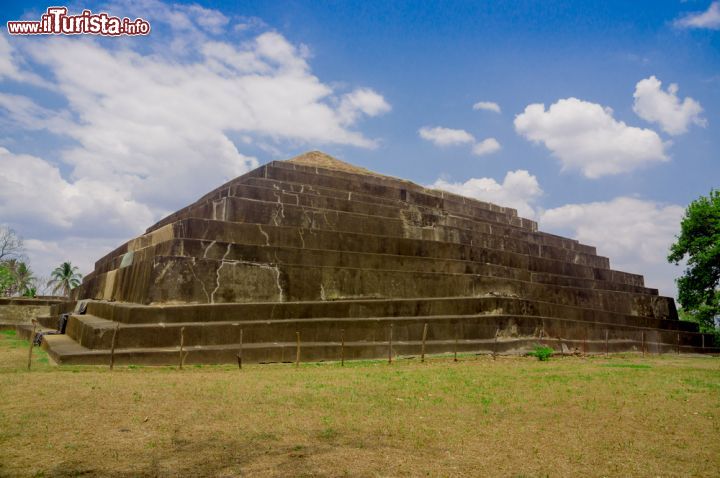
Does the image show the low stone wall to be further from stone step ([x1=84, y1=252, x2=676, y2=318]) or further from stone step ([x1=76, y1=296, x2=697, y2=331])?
stone step ([x1=76, y1=296, x2=697, y2=331])

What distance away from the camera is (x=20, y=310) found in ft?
73.4

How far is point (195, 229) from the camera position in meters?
11.5

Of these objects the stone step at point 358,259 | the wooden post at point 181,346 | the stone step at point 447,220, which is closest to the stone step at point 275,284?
the stone step at point 358,259

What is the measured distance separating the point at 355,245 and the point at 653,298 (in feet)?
42.8

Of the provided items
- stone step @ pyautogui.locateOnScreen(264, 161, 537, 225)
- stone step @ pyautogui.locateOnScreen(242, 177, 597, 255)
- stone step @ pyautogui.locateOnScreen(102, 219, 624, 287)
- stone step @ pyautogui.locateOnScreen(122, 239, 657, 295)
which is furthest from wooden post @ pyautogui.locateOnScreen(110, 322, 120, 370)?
stone step @ pyautogui.locateOnScreen(264, 161, 537, 225)

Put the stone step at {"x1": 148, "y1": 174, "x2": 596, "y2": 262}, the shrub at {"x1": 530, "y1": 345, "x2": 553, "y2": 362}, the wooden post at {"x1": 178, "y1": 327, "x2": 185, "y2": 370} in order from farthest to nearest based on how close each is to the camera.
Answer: the stone step at {"x1": 148, "y1": 174, "x2": 596, "y2": 262} < the shrub at {"x1": 530, "y1": 345, "x2": 553, "y2": 362} < the wooden post at {"x1": 178, "y1": 327, "x2": 185, "y2": 370}

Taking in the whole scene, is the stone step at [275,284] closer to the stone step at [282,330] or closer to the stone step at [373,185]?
the stone step at [282,330]

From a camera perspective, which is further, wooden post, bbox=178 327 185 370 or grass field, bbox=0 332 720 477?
wooden post, bbox=178 327 185 370

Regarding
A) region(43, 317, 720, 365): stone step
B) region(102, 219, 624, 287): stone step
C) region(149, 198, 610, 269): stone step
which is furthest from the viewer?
region(149, 198, 610, 269): stone step

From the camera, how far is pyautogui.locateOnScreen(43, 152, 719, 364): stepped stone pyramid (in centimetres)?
1029

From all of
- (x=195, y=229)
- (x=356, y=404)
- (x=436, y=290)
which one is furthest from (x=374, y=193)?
(x=356, y=404)

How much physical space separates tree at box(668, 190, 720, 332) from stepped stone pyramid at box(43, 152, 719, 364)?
9.20ft

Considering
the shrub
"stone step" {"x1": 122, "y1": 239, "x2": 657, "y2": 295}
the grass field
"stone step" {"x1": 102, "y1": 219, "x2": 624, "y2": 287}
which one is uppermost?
"stone step" {"x1": 102, "y1": 219, "x2": 624, "y2": 287}

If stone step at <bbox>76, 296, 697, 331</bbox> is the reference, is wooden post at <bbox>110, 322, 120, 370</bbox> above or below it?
below
